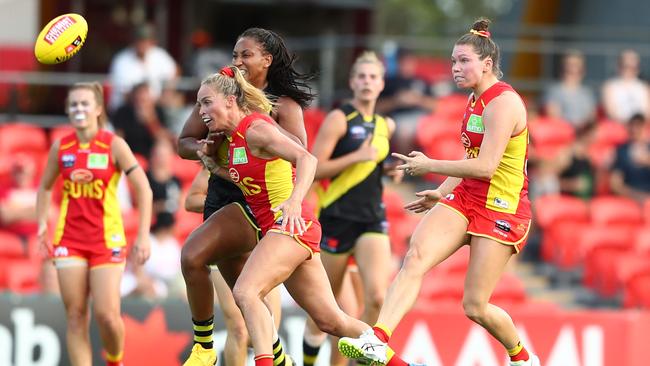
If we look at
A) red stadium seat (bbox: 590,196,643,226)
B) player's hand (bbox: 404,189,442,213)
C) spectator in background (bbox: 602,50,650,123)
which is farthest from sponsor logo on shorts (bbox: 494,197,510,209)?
spectator in background (bbox: 602,50,650,123)

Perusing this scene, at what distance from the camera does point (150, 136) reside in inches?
578

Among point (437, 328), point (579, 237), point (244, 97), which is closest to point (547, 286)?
point (579, 237)

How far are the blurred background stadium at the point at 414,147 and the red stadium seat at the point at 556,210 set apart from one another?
21 mm

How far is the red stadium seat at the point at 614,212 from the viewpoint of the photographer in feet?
50.0

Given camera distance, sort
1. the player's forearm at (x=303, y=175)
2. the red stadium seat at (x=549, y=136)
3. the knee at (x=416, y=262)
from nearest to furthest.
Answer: the player's forearm at (x=303, y=175) → the knee at (x=416, y=262) → the red stadium seat at (x=549, y=136)

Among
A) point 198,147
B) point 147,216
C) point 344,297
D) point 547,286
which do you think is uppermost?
point 198,147

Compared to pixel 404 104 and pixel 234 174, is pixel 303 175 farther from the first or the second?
pixel 404 104

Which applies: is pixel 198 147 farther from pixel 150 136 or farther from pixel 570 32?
pixel 570 32

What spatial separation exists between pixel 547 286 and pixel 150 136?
493cm

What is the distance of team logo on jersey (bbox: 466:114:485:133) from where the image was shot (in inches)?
322

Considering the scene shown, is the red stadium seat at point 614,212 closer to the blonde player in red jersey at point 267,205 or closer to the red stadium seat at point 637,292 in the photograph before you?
the red stadium seat at point 637,292

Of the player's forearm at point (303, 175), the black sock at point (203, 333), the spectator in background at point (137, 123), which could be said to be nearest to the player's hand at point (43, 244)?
the black sock at point (203, 333)

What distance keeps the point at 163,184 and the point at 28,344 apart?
2664 millimetres

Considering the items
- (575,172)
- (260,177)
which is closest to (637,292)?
(575,172)
